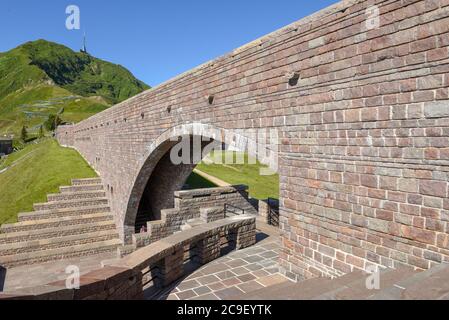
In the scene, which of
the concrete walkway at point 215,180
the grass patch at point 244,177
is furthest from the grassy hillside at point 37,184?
the grass patch at point 244,177

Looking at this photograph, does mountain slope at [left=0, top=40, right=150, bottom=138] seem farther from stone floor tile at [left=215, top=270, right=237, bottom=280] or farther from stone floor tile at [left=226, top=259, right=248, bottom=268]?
stone floor tile at [left=215, top=270, right=237, bottom=280]

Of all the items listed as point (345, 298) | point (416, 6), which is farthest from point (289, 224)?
point (416, 6)

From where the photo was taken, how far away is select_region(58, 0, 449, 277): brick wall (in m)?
3.87

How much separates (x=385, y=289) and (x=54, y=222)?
16277 millimetres

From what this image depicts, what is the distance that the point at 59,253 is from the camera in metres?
14.8

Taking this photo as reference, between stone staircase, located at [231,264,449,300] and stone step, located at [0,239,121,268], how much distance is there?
13732mm

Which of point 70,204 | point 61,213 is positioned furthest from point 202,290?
point 70,204

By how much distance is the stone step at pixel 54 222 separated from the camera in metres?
14.9

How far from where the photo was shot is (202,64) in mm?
8477

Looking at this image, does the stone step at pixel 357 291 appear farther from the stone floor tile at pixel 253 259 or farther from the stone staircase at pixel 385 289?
the stone floor tile at pixel 253 259

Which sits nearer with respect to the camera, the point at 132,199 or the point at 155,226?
the point at 155,226

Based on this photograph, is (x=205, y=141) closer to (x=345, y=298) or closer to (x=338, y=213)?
(x=338, y=213)

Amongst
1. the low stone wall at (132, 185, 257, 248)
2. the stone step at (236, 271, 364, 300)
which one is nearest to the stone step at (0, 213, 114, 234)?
the low stone wall at (132, 185, 257, 248)
